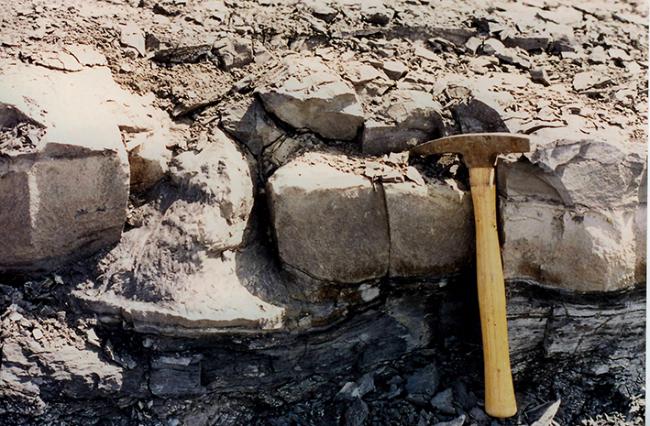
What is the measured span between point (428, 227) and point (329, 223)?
418 mm

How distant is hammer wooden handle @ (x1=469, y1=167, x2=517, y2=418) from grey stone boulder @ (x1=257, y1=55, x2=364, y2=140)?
599 millimetres

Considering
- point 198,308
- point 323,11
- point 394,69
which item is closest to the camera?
point 198,308

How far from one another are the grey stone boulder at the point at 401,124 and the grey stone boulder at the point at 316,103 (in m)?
0.08

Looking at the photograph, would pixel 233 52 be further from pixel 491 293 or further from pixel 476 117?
pixel 491 293

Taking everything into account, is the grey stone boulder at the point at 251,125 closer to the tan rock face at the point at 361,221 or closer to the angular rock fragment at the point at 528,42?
the tan rock face at the point at 361,221

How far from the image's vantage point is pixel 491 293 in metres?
2.93

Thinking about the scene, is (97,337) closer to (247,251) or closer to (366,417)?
(247,251)

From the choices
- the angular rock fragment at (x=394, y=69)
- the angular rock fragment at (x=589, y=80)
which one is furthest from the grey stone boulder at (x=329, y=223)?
the angular rock fragment at (x=589, y=80)

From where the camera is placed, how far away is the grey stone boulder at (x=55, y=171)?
2.80 m

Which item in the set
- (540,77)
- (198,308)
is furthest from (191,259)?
(540,77)

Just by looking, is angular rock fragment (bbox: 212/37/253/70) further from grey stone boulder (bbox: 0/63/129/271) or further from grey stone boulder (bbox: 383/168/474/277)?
grey stone boulder (bbox: 383/168/474/277)

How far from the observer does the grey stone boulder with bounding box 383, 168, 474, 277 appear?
9.80 feet

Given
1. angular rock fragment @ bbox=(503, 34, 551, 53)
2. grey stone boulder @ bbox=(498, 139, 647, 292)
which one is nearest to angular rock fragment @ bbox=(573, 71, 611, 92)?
angular rock fragment @ bbox=(503, 34, 551, 53)

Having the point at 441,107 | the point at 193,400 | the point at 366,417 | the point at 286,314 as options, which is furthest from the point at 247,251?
the point at 441,107
